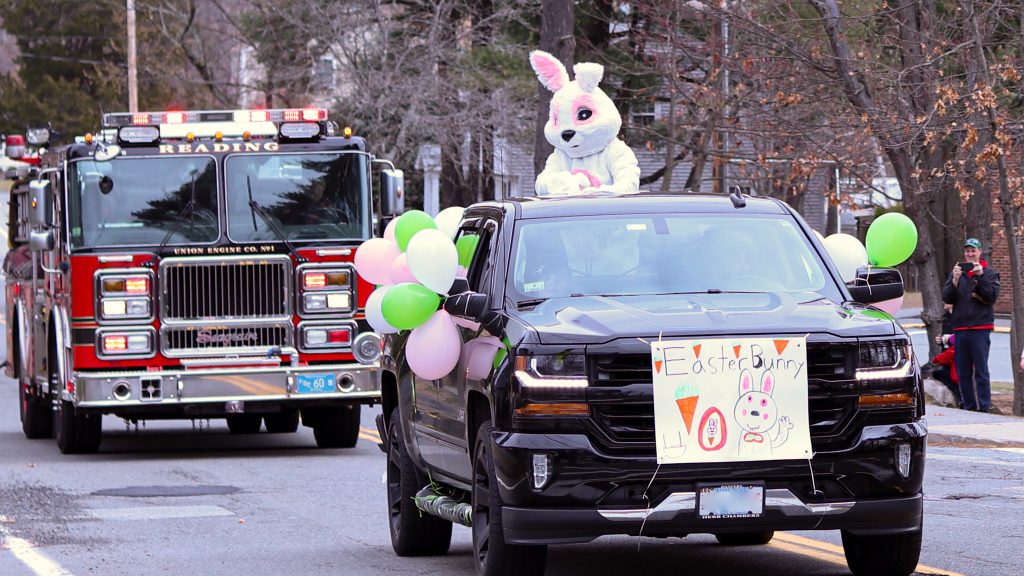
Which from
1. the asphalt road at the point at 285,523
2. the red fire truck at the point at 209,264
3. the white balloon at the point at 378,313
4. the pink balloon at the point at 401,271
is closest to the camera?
the asphalt road at the point at 285,523

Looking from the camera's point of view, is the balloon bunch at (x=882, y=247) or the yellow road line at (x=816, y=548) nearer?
the yellow road line at (x=816, y=548)

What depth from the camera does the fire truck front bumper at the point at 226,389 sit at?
14859 millimetres

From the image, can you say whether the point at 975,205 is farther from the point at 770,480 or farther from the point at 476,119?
the point at 770,480

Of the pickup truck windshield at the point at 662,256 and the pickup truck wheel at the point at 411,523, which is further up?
the pickup truck windshield at the point at 662,256

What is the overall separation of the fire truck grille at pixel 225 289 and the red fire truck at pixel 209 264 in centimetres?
1

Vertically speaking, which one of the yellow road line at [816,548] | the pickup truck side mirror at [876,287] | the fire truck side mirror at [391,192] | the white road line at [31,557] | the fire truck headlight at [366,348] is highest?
the fire truck side mirror at [391,192]

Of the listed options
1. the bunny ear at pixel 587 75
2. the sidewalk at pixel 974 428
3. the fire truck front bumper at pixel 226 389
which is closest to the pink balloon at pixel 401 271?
the bunny ear at pixel 587 75

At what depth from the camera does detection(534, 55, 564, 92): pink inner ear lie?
50.4 feet

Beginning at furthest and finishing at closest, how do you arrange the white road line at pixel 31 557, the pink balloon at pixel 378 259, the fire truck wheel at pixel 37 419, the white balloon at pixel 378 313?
the fire truck wheel at pixel 37 419
the pink balloon at pixel 378 259
the white balloon at pixel 378 313
the white road line at pixel 31 557

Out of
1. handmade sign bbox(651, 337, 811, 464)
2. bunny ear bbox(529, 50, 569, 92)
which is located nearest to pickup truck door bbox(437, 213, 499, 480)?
handmade sign bbox(651, 337, 811, 464)

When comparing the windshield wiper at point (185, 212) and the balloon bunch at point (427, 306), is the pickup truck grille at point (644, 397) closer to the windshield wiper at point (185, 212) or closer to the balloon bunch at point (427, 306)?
the balloon bunch at point (427, 306)

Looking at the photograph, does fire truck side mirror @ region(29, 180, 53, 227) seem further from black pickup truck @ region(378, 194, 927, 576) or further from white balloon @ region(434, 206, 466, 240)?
black pickup truck @ region(378, 194, 927, 576)

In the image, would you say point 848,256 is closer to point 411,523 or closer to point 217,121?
point 411,523

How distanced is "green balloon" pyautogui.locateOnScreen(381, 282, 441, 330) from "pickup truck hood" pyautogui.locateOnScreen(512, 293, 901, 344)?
3.14ft
